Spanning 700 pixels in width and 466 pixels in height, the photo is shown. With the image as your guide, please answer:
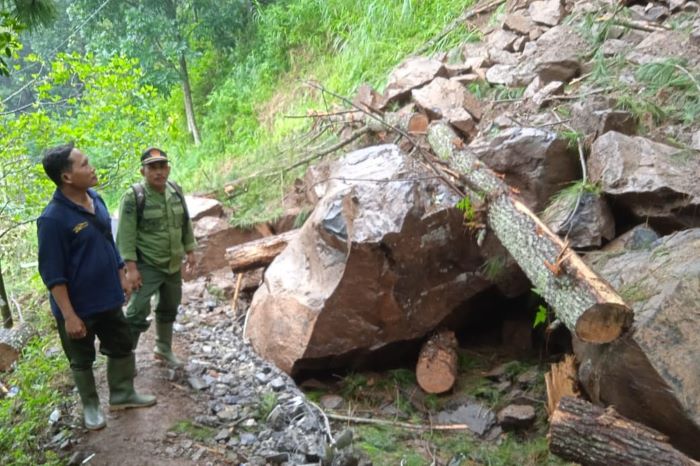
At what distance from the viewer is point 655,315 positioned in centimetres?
312

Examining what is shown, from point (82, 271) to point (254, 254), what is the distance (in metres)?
2.61

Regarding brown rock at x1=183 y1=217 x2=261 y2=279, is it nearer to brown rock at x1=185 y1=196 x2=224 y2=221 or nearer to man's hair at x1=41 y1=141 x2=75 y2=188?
brown rock at x1=185 y1=196 x2=224 y2=221

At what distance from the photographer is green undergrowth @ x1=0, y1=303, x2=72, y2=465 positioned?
11.0ft

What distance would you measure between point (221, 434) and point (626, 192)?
326 cm

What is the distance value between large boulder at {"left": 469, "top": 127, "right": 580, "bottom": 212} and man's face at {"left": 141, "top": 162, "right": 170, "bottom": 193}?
8.61ft

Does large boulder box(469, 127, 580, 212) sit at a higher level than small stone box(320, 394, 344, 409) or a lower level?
higher

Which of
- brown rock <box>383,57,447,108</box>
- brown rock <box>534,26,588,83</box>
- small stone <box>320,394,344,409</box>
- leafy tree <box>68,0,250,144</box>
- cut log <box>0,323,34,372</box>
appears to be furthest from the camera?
leafy tree <box>68,0,250,144</box>

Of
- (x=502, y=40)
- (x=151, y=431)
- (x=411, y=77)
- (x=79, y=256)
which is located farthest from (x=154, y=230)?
(x=502, y=40)

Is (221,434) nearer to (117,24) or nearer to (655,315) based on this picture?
(655,315)

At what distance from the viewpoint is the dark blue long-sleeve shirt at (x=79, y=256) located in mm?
3125

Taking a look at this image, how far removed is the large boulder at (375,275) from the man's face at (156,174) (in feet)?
4.34

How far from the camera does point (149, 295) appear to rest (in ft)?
13.1

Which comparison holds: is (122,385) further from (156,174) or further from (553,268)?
(553,268)

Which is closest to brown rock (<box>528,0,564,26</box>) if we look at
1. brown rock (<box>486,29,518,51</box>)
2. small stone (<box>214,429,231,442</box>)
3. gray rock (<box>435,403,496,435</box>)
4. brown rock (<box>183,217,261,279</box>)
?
brown rock (<box>486,29,518,51</box>)
